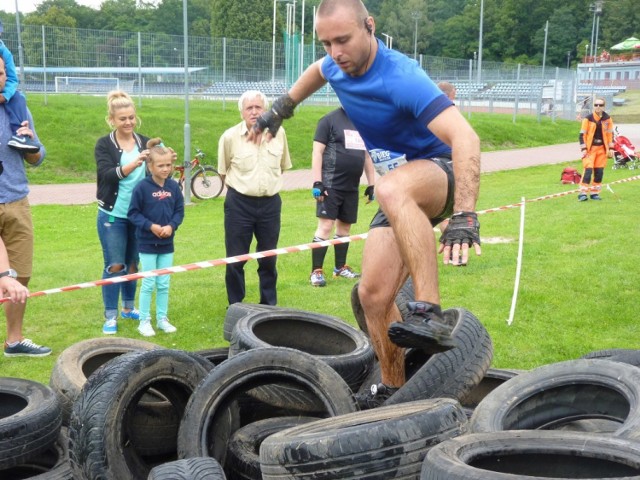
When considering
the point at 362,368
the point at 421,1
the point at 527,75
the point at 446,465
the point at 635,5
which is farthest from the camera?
the point at 421,1

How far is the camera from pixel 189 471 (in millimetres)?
3215

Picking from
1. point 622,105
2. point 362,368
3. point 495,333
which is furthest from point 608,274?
point 622,105

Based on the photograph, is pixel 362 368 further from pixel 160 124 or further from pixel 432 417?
pixel 160 124

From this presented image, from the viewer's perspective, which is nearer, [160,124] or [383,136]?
[383,136]

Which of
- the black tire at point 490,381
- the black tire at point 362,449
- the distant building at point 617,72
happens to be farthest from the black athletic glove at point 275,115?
the distant building at point 617,72

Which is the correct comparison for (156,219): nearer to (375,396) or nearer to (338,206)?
(338,206)

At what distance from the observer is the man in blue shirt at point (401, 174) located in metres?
3.75

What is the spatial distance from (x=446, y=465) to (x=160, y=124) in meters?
24.6

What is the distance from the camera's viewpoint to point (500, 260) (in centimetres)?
1028

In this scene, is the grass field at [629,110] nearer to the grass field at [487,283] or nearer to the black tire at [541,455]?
the grass field at [487,283]

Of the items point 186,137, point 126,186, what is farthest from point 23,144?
point 186,137

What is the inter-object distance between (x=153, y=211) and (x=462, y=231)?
3900 mm

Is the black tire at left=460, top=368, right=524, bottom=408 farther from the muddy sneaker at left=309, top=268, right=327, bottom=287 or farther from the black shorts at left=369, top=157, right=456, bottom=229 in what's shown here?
the muddy sneaker at left=309, top=268, right=327, bottom=287

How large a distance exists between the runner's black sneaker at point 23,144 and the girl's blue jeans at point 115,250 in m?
0.96
